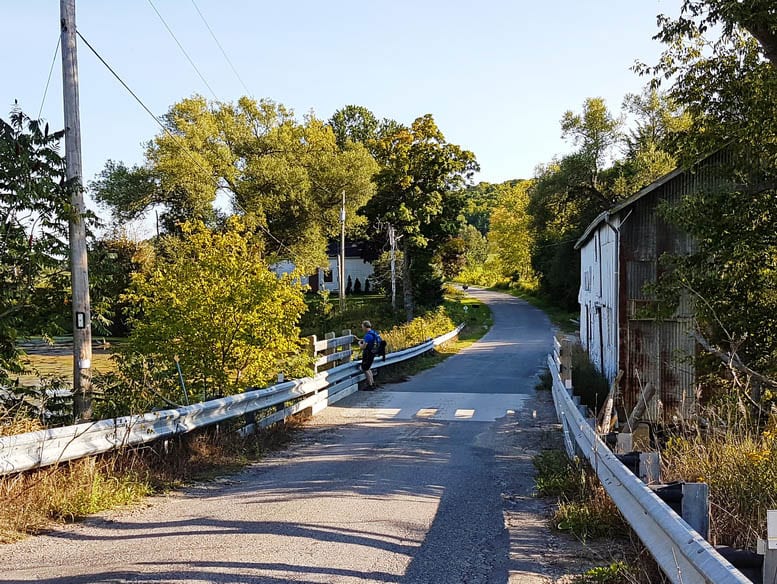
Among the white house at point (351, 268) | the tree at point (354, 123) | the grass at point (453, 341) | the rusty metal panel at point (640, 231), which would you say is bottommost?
the grass at point (453, 341)

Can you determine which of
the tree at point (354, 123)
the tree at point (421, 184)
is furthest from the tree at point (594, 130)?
the tree at point (354, 123)

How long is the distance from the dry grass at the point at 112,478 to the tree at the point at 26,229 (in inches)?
74.9

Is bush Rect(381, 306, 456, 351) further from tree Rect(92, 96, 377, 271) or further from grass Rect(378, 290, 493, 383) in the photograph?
tree Rect(92, 96, 377, 271)

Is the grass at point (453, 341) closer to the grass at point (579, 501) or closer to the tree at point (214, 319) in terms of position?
the tree at point (214, 319)

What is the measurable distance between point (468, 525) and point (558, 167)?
44.3 meters

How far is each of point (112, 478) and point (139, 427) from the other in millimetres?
651

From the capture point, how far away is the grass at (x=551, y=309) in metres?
48.6

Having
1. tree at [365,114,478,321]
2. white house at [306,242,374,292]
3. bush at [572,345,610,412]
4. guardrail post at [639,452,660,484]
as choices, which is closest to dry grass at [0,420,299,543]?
guardrail post at [639,452,660,484]

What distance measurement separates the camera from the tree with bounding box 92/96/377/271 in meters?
43.3

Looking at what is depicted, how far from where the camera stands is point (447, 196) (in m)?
45.9

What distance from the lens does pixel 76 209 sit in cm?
894

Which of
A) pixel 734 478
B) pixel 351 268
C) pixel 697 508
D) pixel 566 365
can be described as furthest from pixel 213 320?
pixel 351 268

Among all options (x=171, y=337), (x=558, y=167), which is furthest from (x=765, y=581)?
(x=558, y=167)

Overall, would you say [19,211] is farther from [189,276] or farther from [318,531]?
[318,531]
